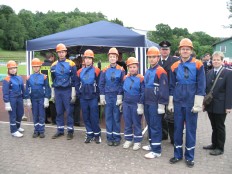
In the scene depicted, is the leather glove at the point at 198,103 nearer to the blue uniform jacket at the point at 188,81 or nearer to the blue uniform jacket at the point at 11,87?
the blue uniform jacket at the point at 188,81

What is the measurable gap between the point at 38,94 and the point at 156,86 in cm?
290

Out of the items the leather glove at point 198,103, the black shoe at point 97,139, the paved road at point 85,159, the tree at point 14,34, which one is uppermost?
the tree at point 14,34

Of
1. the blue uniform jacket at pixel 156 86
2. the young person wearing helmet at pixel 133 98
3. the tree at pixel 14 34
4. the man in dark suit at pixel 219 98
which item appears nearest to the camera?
the blue uniform jacket at pixel 156 86

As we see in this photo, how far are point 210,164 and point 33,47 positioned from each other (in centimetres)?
581

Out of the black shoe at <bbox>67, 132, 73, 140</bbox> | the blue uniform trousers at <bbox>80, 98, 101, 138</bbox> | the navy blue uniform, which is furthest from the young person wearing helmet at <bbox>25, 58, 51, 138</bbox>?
the blue uniform trousers at <bbox>80, 98, 101, 138</bbox>

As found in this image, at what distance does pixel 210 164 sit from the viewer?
4883 millimetres

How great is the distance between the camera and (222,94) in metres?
5.10

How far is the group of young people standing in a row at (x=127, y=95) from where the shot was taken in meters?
4.73

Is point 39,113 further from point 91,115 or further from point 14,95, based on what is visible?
point 91,115

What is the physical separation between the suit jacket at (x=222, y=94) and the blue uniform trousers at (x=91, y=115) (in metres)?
2.40

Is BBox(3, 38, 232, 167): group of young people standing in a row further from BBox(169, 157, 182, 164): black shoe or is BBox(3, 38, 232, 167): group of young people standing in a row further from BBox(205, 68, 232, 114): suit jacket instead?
BBox(205, 68, 232, 114): suit jacket

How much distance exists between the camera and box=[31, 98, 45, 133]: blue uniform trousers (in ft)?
21.2

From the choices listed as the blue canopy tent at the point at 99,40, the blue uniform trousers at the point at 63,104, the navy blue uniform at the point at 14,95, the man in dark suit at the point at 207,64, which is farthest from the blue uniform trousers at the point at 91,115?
the man in dark suit at the point at 207,64

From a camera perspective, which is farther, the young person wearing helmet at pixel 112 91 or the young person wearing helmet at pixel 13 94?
the young person wearing helmet at pixel 13 94
